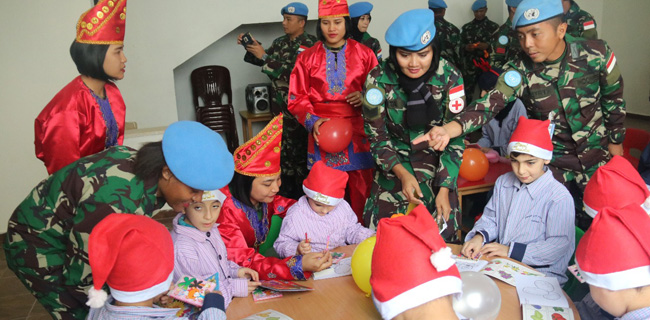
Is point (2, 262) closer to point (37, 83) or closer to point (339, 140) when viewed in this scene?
point (37, 83)

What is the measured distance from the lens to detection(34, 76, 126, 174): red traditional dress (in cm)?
219

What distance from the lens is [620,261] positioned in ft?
4.51

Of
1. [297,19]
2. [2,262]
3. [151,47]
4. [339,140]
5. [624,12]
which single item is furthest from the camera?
[624,12]

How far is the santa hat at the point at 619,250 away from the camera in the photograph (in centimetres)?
137

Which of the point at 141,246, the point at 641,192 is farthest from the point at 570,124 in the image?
the point at 141,246

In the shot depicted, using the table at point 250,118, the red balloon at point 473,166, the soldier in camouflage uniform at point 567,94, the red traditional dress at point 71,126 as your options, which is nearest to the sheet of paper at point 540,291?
the soldier in camouflage uniform at point 567,94

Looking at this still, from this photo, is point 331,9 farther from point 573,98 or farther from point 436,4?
point 436,4

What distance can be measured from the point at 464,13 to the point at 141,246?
21.7ft

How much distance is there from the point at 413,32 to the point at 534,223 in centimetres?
103

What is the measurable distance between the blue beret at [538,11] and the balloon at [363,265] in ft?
4.76

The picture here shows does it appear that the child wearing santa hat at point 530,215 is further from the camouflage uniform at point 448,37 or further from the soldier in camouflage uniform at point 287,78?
the camouflage uniform at point 448,37

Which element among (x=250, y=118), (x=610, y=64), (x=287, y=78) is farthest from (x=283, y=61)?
(x=610, y=64)

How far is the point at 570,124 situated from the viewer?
2.65 metres

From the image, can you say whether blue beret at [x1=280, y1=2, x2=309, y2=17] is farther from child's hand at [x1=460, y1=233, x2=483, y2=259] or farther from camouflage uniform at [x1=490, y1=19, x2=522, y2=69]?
child's hand at [x1=460, y1=233, x2=483, y2=259]
